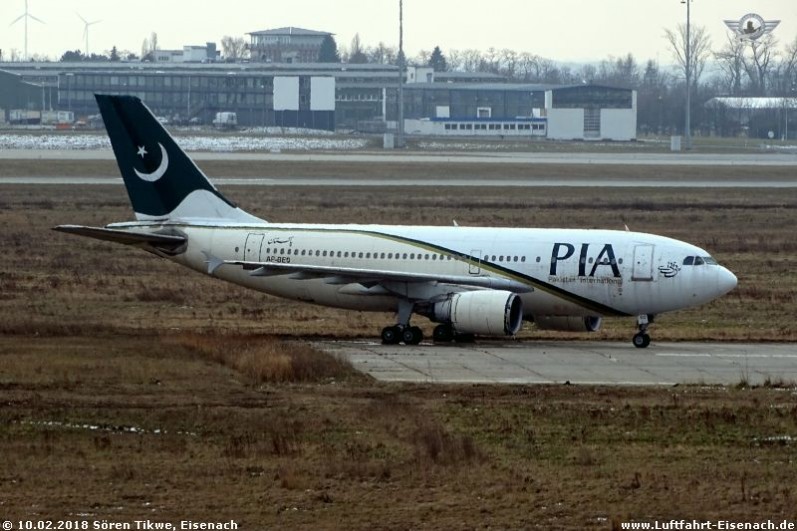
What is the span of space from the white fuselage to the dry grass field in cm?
193

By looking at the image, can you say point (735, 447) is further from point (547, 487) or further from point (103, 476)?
point (103, 476)

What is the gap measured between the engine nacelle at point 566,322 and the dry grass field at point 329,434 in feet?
4.65

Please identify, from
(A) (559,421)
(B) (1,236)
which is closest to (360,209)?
(B) (1,236)

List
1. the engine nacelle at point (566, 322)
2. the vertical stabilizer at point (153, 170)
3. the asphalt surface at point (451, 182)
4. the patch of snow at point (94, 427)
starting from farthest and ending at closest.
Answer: the asphalt surface at point (451, 182)
the vertical stabilizer at point (153, 170)
the engine nacelle at point (566, 322)
the patch of snow at point (94, 427)

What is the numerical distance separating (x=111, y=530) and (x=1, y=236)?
169 feet

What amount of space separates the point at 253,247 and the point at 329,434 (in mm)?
16410

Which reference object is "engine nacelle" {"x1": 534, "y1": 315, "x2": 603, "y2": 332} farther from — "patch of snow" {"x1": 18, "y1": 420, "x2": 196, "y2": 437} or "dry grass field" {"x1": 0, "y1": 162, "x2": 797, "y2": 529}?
"patch of snow" {"x1": 18, "y1": 420, "x2": 196, "y2": 437}

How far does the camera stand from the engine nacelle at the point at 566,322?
40094 mm

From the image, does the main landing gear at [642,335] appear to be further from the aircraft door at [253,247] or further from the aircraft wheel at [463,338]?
the aircraft door at [253,247]

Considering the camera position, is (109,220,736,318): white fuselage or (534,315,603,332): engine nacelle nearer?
(109,220,736,318): white fuselage

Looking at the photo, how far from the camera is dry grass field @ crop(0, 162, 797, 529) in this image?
20.6 m

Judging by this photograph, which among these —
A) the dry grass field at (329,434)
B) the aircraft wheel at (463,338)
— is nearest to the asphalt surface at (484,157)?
the dry grass field at (329,434)

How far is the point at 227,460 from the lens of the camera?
76.2 ft

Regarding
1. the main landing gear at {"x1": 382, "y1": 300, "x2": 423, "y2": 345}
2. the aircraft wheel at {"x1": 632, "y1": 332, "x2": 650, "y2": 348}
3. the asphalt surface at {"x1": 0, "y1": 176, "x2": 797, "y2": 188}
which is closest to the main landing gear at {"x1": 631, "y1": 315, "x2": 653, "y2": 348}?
the aircraft wheel at {"x1": 632, "y1": 332, "x2": 650, "y2": 348}
